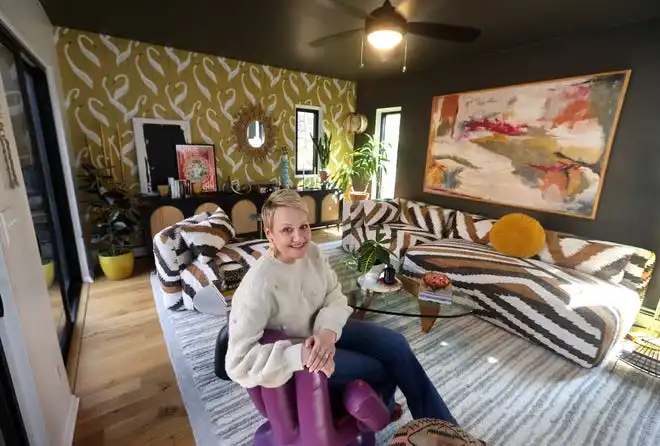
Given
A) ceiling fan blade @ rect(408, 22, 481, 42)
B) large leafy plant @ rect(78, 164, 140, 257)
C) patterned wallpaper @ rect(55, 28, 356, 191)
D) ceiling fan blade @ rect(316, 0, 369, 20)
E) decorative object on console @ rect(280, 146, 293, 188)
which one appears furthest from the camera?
decorative object on console @ rect(280, 146, 293, 188)

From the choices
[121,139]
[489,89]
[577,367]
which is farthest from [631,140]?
[121,139]

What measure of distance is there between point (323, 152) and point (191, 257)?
2890mm

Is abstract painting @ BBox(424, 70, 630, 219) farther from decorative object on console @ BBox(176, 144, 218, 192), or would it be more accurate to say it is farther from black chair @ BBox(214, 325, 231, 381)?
black chair @ BBox(214, 325, 231, 381)

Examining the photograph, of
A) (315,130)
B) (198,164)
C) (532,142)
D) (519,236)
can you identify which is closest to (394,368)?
(519,236)

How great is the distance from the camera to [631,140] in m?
2.44

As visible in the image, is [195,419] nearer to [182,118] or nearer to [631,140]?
[182,118]

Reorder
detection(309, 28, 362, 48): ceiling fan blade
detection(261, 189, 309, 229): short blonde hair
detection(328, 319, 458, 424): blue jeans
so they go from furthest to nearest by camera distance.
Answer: detection(309, 28, 362, 48): ceiling fan blade < detection(328, 319, 458, 424): blue jeans < detection(261, 189, 309, 229): short blonde hair

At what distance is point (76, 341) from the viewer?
2.09 m

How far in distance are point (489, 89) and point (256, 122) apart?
115 inches

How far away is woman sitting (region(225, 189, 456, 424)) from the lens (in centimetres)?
90

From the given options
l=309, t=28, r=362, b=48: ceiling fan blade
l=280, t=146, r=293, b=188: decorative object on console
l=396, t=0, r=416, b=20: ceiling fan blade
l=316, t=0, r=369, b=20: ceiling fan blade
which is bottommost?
l=280, t=146, r=293, b=188: decorative object on console

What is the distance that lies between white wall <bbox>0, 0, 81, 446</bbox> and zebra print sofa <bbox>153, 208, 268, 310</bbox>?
3.18 ft

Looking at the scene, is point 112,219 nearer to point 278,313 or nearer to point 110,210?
point 110,210

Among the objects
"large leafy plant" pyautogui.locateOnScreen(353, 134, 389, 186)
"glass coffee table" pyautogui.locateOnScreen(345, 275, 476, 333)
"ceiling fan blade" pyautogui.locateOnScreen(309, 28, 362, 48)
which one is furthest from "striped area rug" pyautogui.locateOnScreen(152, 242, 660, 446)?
"large leafy plant" pyautogui.locateOnScreen(353, 134, 389, 186)
